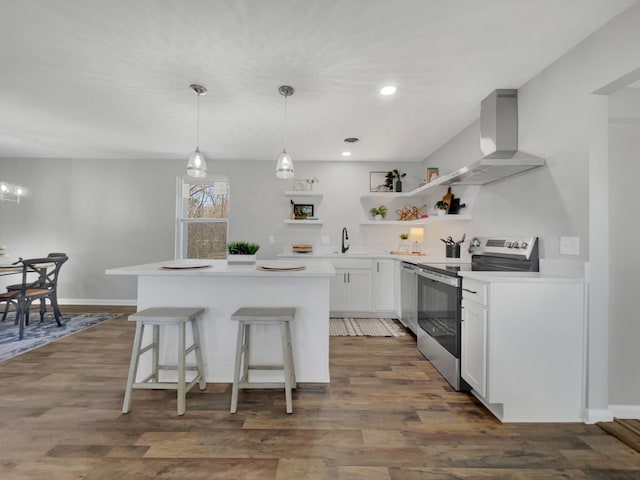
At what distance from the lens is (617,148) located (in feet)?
6.48

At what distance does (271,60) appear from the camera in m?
2.16

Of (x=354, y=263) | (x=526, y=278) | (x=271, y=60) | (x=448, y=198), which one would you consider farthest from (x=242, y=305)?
(x=448, y=198)

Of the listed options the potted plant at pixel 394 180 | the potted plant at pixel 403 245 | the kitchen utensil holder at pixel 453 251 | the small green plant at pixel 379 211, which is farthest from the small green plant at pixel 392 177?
the kitchen utensil holder at pixel 453 251

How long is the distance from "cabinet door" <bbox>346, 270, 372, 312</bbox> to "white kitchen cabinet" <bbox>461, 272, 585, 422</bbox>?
242cm

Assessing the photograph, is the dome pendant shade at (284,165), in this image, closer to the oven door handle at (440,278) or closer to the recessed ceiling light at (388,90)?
the recessed ceiling light at (388,90)

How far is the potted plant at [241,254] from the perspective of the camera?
259 centimetres

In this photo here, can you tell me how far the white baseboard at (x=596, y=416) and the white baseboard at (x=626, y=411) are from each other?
Result: 0.39 feet

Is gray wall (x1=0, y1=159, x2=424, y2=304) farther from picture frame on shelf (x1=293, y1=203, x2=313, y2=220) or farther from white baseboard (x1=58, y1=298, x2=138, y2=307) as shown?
picture frame on shelf (x1=293, y1=203, x2=313, y2=220)

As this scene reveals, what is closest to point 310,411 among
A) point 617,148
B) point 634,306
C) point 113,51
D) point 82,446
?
point 82,446

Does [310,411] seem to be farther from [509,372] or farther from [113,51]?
[113,51]

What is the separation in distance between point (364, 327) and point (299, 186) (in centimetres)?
247

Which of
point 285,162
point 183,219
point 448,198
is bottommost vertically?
point 183,219

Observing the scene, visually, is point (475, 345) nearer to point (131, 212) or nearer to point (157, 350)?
point (157, 350)

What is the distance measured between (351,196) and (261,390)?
3.43 meters
